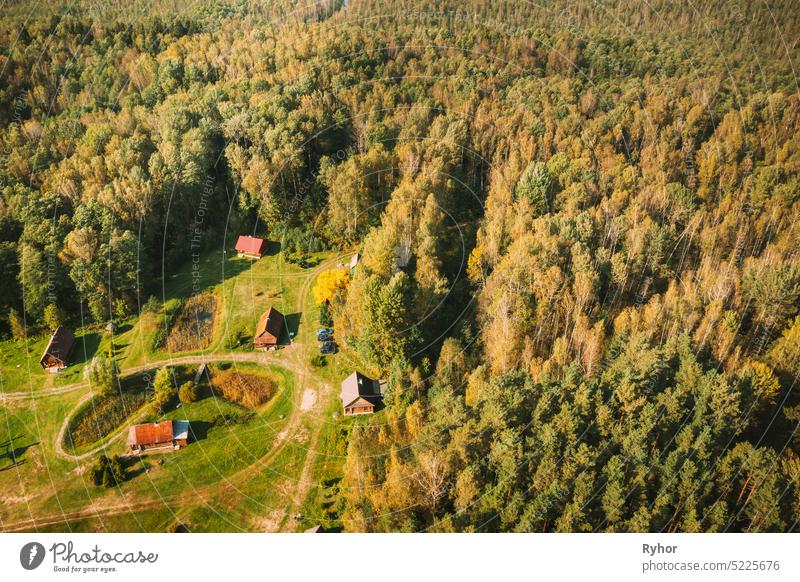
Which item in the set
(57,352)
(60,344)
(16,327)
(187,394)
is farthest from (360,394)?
(16,327)

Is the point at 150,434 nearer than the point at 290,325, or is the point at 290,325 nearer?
the point at 150,434

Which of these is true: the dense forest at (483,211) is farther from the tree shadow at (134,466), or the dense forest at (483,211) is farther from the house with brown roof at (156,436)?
the tree shadow at (134,466)

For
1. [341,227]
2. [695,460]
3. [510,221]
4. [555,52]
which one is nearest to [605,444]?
[695,460]

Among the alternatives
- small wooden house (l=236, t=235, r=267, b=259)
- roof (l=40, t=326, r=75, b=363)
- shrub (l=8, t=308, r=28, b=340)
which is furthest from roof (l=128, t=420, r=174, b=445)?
small wooden house (l=236, t=235, r=267, b=259)

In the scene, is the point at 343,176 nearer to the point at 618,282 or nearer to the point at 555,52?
the point at 618,282

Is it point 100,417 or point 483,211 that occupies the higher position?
point 483,211

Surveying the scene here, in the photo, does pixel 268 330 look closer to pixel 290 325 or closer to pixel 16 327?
pixel 290 325

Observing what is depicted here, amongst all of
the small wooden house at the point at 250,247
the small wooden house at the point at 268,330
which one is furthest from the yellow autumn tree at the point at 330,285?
Answer: the small wooden house at the point at 250,247

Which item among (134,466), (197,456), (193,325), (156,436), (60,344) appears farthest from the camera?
(193,325)
